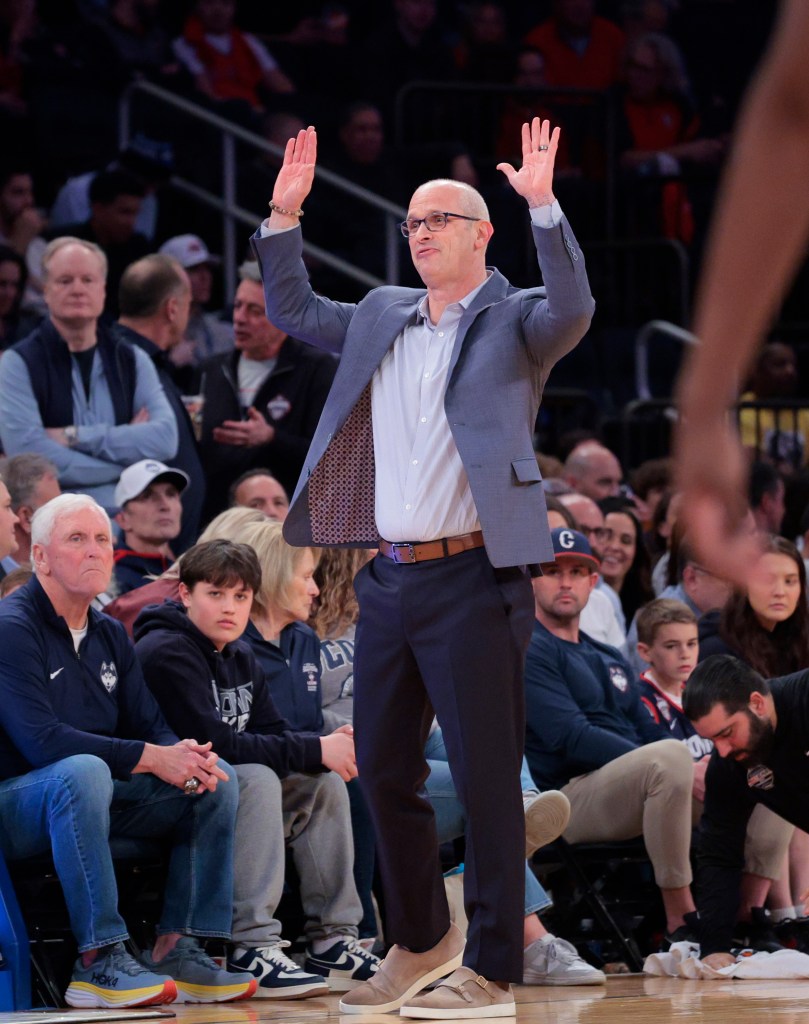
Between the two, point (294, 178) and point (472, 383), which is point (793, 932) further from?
point (294, 178)

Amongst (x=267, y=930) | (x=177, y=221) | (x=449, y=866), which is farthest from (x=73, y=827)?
(x=177, y=221)

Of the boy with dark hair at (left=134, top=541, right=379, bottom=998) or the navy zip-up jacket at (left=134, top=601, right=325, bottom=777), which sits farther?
the navy zip-up jacket at (left=134, top=601, right=325, bottom=777)

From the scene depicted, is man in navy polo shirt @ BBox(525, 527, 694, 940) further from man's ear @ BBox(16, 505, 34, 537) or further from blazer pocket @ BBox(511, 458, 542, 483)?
blazer pocket @ BBox(511, 458, 542, 483)

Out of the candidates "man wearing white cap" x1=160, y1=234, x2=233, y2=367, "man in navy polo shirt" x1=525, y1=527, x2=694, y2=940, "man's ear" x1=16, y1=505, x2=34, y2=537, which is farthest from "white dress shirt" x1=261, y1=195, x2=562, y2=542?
"man wearing white cap" x1=160, y1=234, x2=233, y2=367

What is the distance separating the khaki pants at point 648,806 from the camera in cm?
520

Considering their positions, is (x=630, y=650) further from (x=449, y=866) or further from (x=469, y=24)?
(x=469, y=24)

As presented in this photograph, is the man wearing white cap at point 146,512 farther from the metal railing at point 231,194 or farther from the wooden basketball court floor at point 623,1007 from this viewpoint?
the metal railing at point 231,194

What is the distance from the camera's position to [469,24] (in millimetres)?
11211

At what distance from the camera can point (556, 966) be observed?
474 cm

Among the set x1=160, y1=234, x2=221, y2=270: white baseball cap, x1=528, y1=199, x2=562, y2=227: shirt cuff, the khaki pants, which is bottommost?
the khaki pants

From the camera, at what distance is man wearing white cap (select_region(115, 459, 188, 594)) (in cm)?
571

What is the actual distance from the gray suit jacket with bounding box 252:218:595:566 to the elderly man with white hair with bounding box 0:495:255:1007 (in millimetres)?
833

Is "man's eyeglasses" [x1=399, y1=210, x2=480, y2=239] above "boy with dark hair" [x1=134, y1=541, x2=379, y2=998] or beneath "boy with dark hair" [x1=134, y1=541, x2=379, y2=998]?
above

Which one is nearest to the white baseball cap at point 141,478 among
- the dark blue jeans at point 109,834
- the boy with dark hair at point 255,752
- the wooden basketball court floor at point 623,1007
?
the boy with dark hair at point 255,752
